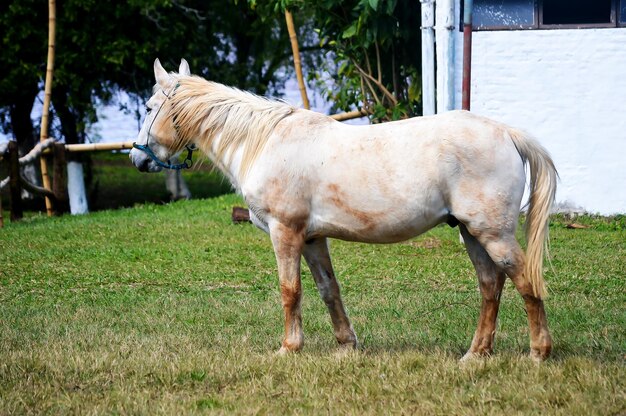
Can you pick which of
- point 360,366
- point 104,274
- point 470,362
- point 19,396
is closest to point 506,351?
point 470,362

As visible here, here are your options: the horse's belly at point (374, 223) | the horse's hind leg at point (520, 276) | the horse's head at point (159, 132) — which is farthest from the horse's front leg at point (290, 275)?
Result: the horse's hind leg at point (520, 276)

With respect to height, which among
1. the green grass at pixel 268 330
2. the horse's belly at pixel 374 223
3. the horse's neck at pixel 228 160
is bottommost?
the green grass at pixel 268 330

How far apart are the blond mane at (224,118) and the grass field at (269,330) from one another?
4.62 ft

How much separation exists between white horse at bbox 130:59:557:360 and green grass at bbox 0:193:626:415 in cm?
51

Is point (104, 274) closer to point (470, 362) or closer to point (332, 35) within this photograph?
point (470, 362)

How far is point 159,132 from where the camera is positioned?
6.74 m

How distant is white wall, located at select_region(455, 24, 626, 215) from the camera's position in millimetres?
12344

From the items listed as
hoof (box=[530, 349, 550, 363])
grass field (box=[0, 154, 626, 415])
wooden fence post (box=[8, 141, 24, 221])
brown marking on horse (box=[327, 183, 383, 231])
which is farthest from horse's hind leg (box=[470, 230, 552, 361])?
wooden fence post (box=[8, 141, 24, 221])

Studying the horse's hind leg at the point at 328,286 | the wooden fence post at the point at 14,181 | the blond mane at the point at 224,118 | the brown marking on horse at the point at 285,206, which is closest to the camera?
the brown marking on horse at the point at 285,206

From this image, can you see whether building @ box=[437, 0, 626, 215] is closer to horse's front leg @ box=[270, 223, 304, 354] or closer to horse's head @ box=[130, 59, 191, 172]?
horse's head @ box=[130, 59, 191, 172]

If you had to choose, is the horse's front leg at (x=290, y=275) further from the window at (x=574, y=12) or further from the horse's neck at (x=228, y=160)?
the window at (x=574, y=12)

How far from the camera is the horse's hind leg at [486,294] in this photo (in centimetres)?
619

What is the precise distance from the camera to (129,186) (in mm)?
25250

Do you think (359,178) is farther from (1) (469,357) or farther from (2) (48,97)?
(2) (48,97)
